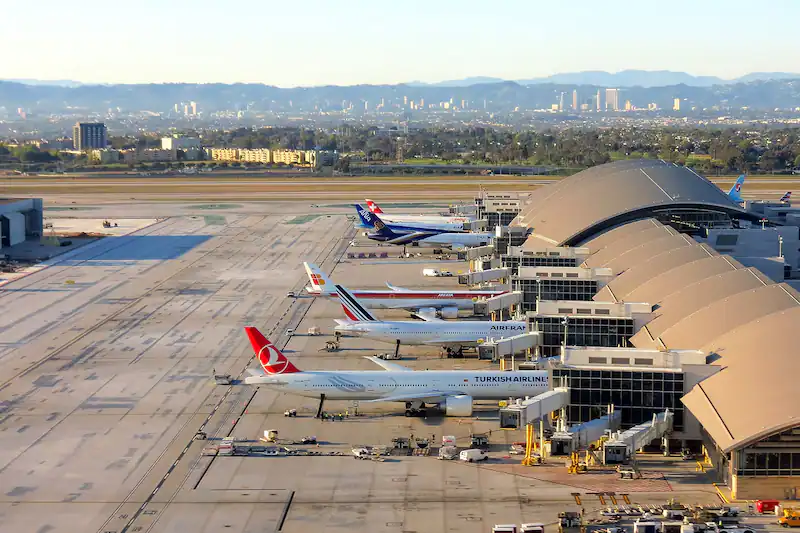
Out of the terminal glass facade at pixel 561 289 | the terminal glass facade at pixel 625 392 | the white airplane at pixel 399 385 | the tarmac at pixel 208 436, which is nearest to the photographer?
the tarmac at pixel 208 436

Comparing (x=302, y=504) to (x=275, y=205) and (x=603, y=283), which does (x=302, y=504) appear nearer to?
(x=603, y=283)

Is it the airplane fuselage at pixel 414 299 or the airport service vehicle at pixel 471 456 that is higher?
the airplane fuselage at pixel 414 299

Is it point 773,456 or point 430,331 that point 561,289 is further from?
point 773,456

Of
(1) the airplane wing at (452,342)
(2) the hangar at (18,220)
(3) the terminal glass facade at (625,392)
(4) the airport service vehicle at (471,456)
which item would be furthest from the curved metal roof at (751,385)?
(2) the hangar at (18,220)

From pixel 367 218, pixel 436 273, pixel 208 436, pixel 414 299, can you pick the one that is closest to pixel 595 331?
pixel 414 299

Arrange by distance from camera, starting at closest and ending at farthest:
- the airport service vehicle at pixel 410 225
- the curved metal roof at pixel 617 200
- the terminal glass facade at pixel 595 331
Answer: the terminal glass facade at pixel 595 331, the curved metal roof at pixel 617 200, the airport service vehicle at pixel 410 225

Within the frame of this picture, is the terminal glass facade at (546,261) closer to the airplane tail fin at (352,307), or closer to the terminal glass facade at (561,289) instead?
the terminal glass facade at (561,289)
